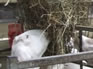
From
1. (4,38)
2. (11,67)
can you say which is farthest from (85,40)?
(4,38)

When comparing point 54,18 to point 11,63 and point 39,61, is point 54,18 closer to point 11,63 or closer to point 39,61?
point 39,61

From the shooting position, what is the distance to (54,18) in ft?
6.23

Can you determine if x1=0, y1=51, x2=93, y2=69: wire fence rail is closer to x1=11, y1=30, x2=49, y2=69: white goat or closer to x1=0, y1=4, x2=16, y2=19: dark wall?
x1=11, y1=30, x2=49, y2=69: white goat

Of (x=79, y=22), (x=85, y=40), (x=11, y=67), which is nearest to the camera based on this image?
(x=11, y=67)

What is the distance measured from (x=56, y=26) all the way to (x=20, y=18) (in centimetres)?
44

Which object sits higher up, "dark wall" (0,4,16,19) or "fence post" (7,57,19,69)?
"dark wall" (0,4,16,19)

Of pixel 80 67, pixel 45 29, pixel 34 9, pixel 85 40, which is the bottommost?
pixel 80 67

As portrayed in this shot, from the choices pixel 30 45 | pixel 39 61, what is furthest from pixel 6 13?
pixel 39 61

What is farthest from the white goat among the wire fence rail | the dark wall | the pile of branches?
the dark wall

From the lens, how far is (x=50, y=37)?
2.01 m

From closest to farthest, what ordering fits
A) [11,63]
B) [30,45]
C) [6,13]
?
[11,63], [30,45], [6,13]

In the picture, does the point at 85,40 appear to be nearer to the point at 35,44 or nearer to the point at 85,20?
the point at 85,20

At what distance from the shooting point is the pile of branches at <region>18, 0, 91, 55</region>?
75.1 inches

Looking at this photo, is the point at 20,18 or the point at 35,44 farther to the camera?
the point at 20,18
